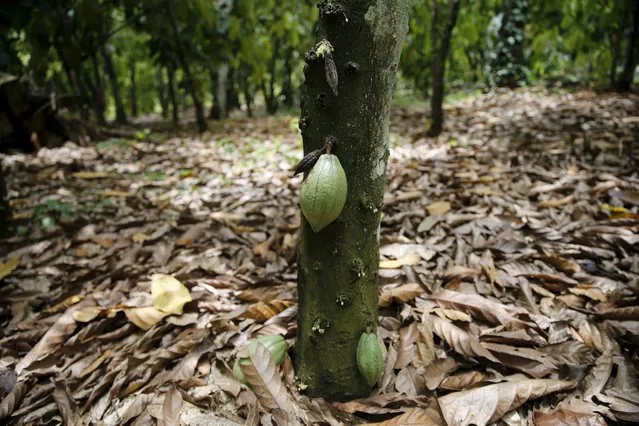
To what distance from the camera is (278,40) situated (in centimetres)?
714

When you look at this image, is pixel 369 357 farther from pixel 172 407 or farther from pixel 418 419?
pixel 172 407

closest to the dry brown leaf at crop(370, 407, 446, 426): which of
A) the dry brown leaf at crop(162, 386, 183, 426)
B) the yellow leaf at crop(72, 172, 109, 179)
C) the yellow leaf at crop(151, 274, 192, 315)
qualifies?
the dry brown leaf at crop(162, 386, 183, 426)

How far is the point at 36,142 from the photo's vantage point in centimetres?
425

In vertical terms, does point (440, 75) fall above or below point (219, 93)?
below

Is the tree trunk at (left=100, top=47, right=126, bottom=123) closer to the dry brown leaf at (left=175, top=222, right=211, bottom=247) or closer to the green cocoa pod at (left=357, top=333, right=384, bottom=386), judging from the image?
the dry brown leaf at (left=175, top=222, right=211, bottom=247)

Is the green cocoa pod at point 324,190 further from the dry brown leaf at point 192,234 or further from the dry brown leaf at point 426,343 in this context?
the dry brown leaf at point 192,234

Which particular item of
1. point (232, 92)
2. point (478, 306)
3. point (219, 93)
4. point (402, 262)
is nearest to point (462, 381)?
point (478, 306)

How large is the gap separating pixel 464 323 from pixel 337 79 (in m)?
0.97

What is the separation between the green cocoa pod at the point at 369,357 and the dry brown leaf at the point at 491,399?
0.18m

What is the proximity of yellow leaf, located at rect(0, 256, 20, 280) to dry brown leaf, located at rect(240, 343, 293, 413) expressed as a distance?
1385 mm

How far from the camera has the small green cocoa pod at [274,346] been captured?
A: 1.18m

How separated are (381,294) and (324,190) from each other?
79cm

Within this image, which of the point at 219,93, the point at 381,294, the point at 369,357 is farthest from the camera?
the point at 219,93

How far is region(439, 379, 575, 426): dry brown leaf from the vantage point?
1.05 m
